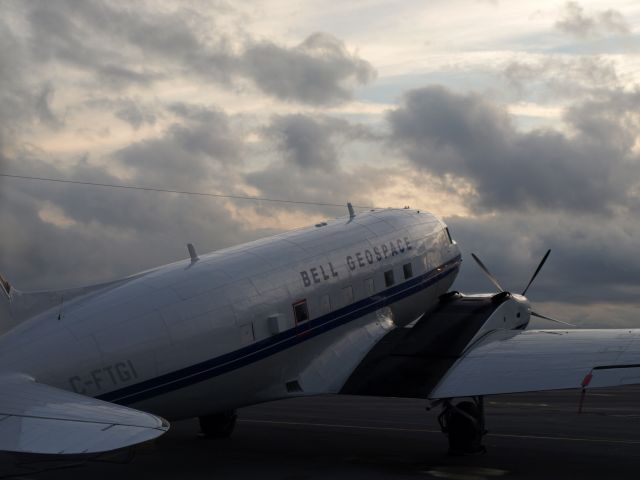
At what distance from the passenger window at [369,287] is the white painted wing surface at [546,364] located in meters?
3.14

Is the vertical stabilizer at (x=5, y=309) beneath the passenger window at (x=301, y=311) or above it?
above

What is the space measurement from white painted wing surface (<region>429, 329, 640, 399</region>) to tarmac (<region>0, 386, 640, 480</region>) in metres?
1.64

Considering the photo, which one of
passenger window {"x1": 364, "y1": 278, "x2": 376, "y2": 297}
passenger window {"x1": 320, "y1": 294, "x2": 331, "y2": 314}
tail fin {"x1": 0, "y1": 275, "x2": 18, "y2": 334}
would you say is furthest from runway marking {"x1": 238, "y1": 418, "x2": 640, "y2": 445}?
tail fin {"x1": 0, "y1": 275, "x2": 18, "y2": 334}

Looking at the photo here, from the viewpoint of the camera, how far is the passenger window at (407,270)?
23.7 m

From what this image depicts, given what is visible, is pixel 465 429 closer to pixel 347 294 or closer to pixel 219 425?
pixel 347 294

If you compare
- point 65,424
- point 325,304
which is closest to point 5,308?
point 65,424

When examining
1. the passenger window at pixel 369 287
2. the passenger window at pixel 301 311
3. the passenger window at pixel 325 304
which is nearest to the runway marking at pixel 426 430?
the passenger window at pixel 369 287

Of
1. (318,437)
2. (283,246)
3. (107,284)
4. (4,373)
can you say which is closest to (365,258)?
(283,246)

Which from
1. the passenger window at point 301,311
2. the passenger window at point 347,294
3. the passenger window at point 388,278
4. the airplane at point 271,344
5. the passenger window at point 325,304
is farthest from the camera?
the passenger window at point 388,278

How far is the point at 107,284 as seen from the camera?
Result: 17.7m

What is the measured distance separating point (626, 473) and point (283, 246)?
8.65 metres

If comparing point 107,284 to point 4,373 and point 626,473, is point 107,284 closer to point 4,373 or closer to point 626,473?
point 4,373

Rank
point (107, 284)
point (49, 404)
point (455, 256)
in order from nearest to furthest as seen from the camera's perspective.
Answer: point (49, 404)
point (107, 284)
point (455, 256)

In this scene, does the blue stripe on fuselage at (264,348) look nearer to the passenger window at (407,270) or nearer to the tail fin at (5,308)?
the passenger window at (407,270)
